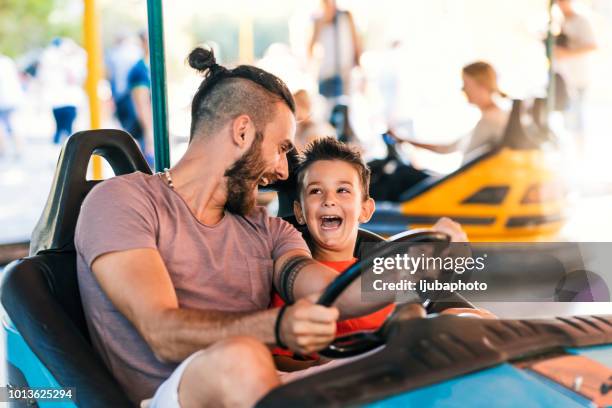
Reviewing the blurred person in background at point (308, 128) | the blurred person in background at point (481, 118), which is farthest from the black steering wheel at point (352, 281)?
the blurred person in background at point (308, 128)

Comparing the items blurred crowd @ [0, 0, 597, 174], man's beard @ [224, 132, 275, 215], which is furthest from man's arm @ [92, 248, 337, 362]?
blurred crowd @ [0, 0, 597, 174]

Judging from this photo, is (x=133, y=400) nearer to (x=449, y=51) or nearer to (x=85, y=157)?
(x=85, y=157)

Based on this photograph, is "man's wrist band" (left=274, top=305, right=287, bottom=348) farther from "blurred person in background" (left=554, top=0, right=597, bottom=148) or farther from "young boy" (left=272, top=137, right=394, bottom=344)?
"blurred person in background" (left=554, top=0, right=597, bottom=148)

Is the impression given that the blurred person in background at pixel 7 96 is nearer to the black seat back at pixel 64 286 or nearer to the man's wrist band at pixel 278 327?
the black seat back at pixel 64 286

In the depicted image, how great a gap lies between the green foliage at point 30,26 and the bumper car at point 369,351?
7.27 m

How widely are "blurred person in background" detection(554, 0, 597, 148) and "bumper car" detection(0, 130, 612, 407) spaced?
3.32 metres

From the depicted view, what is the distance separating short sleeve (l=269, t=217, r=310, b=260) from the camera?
1.45 metres

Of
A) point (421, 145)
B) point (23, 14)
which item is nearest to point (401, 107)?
point (421, 145)

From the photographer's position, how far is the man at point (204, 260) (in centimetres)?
103

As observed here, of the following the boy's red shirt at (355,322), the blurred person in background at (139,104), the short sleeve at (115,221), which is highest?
the blurred person in background at (139,104)

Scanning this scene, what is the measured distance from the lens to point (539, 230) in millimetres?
3830

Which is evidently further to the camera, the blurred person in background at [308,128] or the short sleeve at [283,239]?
the blurred person in background at [308,128]

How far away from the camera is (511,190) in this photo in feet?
12.5

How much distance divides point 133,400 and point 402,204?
2.92 metres
